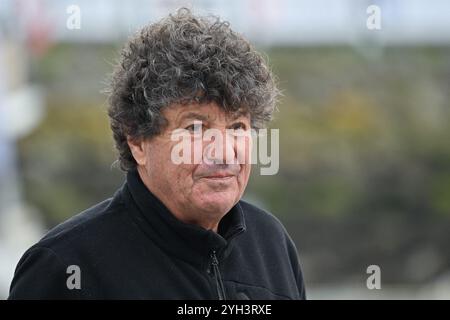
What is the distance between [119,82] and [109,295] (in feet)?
1.97

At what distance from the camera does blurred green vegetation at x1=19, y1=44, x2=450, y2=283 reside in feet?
33.2

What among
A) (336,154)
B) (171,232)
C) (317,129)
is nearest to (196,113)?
(171,232)

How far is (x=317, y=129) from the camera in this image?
1080cm

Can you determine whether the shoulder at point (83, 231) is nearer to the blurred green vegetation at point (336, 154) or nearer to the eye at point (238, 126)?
the eye at point (238, 126)

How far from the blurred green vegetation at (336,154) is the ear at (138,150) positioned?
305 inches

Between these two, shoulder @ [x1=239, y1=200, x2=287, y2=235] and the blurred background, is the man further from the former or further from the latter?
the blurred background

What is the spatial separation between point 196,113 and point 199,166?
0.14 m

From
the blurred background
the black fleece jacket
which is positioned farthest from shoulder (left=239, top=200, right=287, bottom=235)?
the blurred background

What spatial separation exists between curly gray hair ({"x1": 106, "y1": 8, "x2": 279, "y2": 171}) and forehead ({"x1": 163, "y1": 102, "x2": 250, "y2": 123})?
0.01 meters

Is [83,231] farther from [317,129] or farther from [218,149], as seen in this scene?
[317,129]

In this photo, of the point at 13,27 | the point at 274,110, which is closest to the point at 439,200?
the point at 13,27

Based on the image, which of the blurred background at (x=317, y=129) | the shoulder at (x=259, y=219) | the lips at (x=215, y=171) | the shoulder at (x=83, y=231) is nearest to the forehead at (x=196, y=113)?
the lips at (x=215, y=171)

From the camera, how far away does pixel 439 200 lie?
1047 centimetres

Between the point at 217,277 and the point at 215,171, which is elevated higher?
the point at 215,171
